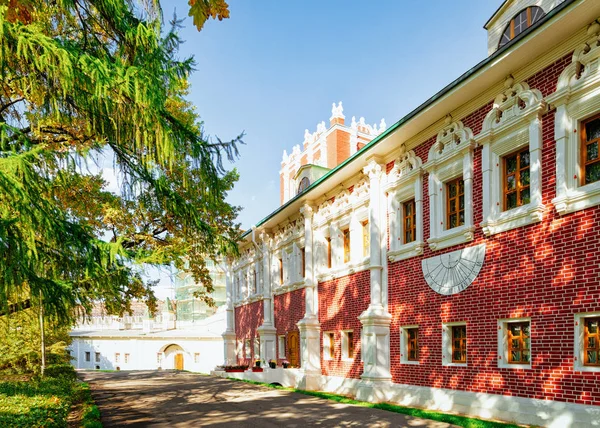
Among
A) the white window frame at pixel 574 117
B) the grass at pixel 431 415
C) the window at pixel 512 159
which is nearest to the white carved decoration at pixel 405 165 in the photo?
the window at pixel 512 159

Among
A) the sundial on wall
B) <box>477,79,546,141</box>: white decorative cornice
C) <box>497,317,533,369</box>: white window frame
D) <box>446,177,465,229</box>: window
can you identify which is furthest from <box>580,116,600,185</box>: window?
<box>446,177,465,229</box>: window

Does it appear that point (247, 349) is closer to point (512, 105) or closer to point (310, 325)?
point (310, 325)

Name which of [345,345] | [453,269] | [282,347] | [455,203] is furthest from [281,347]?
[455,203]

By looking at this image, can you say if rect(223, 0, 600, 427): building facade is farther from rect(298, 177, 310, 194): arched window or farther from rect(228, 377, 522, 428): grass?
rect(298, 177, 310, 194): arched window

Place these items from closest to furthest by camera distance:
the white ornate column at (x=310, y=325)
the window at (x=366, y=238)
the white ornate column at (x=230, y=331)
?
the window at (x=366, y=238) < the white ornate column at (x=310, y=325) < the white ornate column at (x=230, y=331)

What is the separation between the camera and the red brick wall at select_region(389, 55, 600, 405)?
935cm

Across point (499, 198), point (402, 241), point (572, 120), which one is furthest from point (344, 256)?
point (572, 120)

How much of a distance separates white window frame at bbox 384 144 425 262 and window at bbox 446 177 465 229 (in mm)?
883

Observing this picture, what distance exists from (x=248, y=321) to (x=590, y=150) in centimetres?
2190

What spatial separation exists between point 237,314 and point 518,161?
75.1 feet

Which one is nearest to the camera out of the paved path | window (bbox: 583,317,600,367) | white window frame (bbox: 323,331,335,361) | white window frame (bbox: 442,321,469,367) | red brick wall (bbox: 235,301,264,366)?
window (bbox: 583,317,600,367)

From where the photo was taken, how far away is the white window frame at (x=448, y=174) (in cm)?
1222

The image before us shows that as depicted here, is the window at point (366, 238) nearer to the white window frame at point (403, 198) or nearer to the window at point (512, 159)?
the white window frame at point (403, 198)

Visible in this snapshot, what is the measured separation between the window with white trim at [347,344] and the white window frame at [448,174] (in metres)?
5.67
